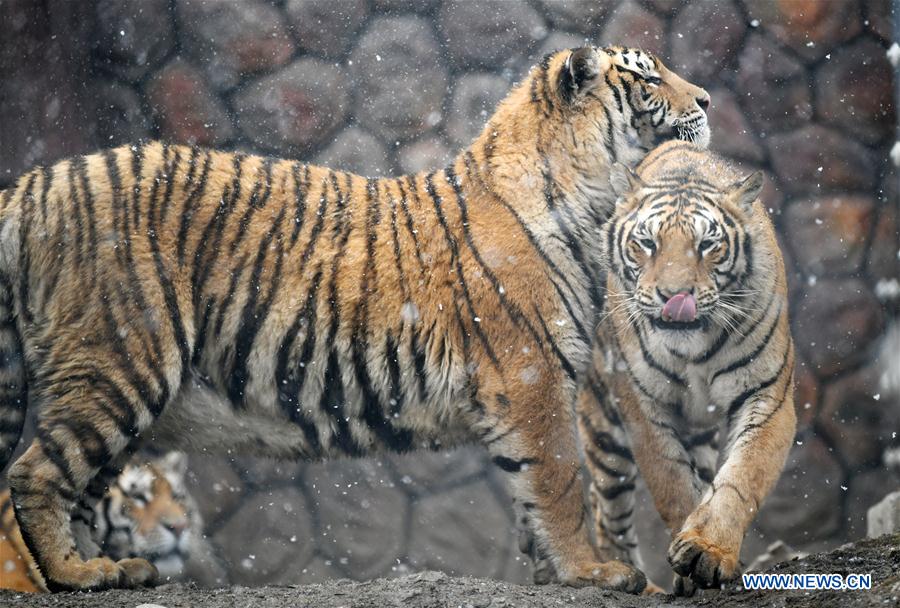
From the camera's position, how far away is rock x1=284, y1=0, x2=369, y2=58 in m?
5.12

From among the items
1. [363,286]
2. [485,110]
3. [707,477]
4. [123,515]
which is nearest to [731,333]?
[707,477]

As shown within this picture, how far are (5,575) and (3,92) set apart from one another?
1864 millimetres

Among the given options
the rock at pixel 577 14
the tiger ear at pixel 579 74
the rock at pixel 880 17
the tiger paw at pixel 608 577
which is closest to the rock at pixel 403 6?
the rock at pixel 577 14

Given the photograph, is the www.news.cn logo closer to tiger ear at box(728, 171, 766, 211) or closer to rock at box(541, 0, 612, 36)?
tiger ear at box(728, 171, 766, 211)

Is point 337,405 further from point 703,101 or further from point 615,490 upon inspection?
point 703,101

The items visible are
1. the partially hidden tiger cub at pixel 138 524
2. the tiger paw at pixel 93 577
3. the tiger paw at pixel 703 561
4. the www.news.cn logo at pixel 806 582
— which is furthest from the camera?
the partially hidden tiger cub at pixel 138 524

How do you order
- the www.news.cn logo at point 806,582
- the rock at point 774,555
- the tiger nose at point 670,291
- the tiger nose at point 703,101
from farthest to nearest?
the rock at point 774,555 → the tiger nose at point 703,101 → the tiger nose at point 670,291 → the www.news.cn logo at point 806,582

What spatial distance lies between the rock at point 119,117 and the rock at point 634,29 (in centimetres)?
206

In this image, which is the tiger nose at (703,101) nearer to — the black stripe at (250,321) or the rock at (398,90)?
the rock at (398,90)

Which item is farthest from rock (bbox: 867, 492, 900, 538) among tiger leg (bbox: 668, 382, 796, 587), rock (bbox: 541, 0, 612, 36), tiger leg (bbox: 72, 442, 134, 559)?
tiger leg (bbox: 72, 442, 134, 559)

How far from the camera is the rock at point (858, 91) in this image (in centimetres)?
514

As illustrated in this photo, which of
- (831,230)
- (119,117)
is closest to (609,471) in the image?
(831,230)

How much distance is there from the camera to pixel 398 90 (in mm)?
5109

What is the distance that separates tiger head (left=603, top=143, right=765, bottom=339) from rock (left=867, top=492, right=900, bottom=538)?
1.26 metres
